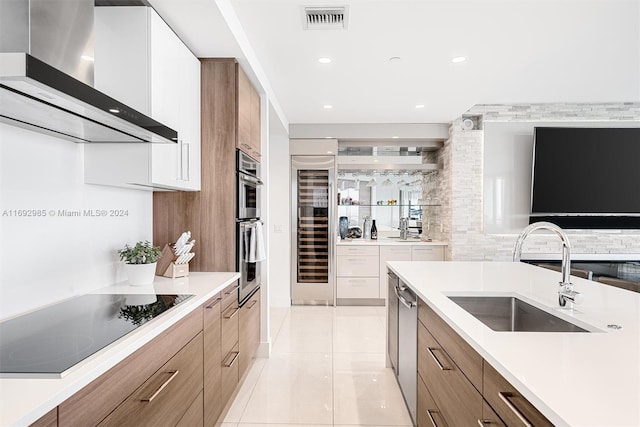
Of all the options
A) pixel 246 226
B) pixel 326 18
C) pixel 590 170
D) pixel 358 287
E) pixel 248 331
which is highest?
pixel 326 18

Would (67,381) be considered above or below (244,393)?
above

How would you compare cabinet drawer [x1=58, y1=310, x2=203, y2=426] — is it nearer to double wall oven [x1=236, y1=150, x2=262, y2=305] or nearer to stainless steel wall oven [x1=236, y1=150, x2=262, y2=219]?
double wall oven [x1=236, y1=150, x2=262, y2=305]

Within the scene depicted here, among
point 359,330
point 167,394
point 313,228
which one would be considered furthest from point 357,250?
point 167,394

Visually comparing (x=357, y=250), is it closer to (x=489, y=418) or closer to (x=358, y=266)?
(x=358, y=266)

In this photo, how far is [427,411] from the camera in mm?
1843

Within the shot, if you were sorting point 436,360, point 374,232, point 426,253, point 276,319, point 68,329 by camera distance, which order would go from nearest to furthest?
point 68,329 → point 436,360 → point 276,319 → point 426,253 → point 374,232

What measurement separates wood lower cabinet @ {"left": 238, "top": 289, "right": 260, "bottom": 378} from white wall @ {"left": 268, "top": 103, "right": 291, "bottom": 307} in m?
1.89

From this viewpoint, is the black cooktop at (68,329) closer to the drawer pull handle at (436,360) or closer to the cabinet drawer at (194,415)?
the cabinet drawer at (194,415)

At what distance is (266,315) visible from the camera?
3.37 metres

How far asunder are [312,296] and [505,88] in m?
3.53

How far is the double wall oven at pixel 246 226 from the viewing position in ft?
8.53

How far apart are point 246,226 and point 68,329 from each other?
151cm

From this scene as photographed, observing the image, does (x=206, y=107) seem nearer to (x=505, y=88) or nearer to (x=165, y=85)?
(x=165, y=85)

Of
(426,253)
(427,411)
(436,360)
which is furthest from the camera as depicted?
(426,253)
